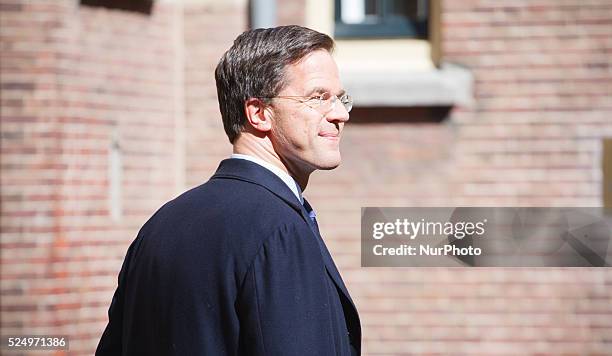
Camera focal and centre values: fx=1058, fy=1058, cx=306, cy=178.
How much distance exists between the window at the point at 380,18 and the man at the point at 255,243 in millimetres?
3809

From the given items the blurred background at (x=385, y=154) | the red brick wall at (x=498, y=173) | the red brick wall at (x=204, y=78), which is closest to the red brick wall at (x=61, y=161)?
the blurred background at (x=385, y=154)

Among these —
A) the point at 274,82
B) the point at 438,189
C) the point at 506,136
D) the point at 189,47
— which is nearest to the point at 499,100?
the point at 506,136

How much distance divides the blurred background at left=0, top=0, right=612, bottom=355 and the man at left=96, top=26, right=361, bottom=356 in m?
3.27

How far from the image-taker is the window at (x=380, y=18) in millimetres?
6102

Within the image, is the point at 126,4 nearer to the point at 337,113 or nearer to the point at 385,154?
the point at 385,154

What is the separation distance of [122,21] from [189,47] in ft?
1.56

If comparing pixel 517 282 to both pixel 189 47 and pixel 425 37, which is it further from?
pixel 189 47

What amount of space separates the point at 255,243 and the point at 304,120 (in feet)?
1.22

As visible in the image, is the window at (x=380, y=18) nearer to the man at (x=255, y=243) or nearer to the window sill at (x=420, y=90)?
the window sill at (x=420, y=90)

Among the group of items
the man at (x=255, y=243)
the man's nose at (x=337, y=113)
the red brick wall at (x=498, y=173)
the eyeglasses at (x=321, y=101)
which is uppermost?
the eyeglasses at (x=321, y=101)

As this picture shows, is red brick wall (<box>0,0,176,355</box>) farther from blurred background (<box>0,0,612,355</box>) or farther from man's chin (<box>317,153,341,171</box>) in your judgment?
man's chin (<box>317,153,341,171</box>)

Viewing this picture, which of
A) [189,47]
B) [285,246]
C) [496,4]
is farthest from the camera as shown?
[189,47]

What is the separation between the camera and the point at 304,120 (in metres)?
2.22

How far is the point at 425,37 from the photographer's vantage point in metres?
6.06
